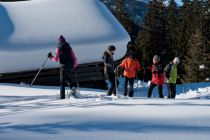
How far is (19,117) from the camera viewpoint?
352 inches

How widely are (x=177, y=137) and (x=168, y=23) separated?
146 ft

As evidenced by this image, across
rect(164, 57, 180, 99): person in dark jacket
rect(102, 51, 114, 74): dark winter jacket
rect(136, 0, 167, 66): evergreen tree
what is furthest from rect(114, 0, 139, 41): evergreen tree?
rect(102, 51, 114, 74): dark winter jacket

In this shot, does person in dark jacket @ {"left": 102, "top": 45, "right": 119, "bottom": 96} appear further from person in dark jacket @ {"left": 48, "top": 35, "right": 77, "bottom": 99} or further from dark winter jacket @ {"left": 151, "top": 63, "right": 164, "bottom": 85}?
dark winter jacket @ {"left": 151, "top": 63, "right": 164, "bottom": 85}

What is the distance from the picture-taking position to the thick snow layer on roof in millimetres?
20938

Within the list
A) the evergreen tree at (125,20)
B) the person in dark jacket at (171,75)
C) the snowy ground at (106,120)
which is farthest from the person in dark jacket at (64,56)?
the evergreen tree at (125,20)

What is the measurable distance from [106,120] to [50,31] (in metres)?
14.1

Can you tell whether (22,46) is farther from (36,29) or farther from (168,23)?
(168,23)

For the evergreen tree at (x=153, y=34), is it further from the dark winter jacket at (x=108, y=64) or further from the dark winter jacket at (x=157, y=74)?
the dark winter jacket at (x=108, y=64)

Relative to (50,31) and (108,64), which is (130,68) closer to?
(108,64)

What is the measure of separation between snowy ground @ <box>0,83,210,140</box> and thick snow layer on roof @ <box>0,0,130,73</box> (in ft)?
31.1

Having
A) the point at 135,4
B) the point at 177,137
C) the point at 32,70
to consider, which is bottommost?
the point at 177,137

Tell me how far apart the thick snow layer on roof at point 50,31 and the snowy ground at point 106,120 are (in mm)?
9489

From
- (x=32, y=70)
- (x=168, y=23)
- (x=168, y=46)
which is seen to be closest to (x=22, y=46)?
(x=32, y=70)

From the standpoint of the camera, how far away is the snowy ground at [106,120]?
24.0ft
